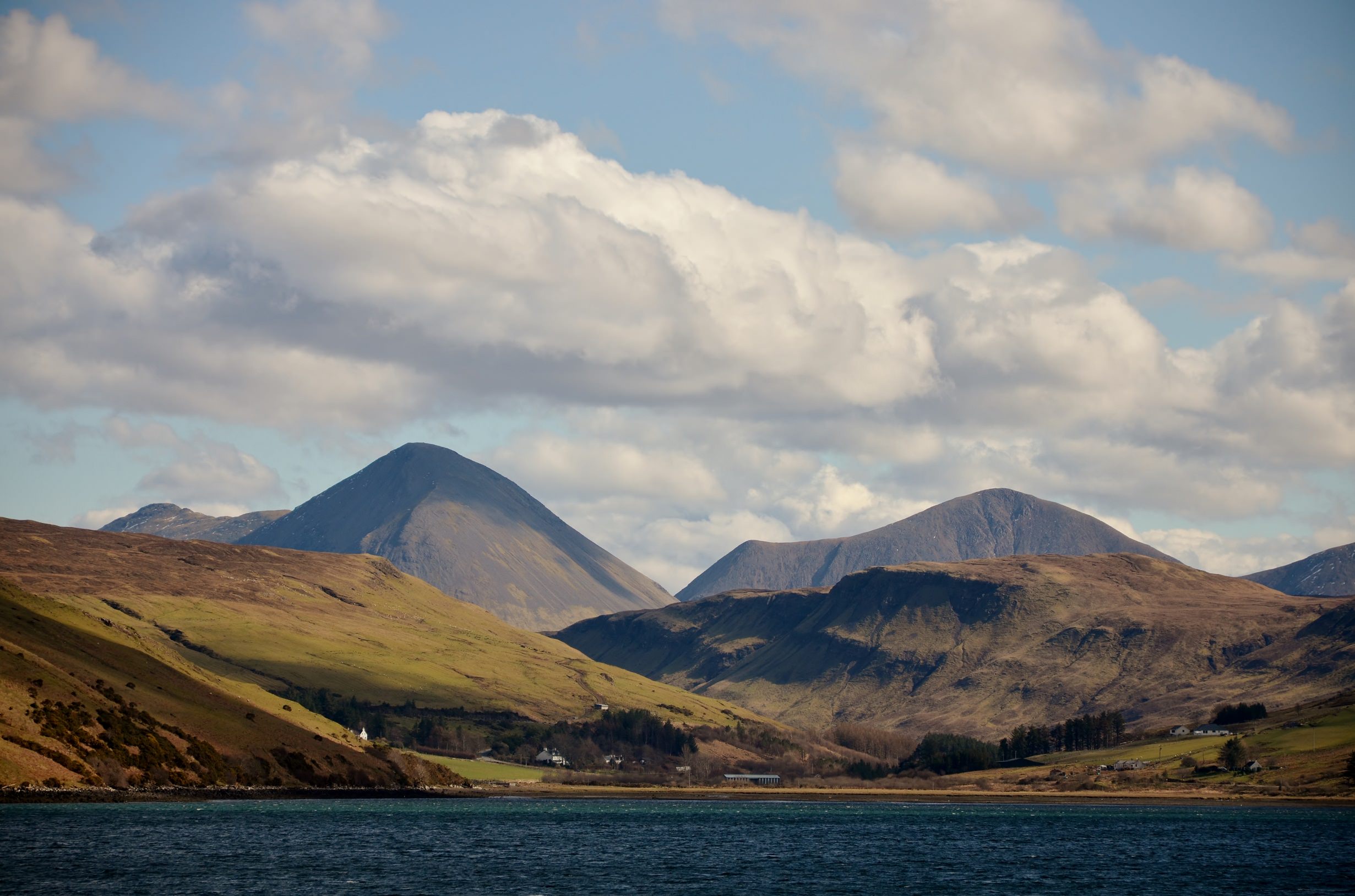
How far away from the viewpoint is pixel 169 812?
173125mm

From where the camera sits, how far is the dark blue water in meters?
112

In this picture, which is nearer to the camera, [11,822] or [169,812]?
[11,822]

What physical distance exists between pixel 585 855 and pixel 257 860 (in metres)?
37.4

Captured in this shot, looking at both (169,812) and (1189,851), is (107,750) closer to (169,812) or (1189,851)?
(169,812)

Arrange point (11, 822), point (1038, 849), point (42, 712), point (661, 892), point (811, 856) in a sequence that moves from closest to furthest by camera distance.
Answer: point (661, 892) < point (11, 822) < point (811, 856) < point (1038, 849) < point (42, 712)

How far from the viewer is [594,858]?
143500 mm

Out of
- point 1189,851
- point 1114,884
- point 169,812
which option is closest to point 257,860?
point 169,812

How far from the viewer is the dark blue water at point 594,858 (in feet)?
368

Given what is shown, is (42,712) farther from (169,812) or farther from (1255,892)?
(1255,892)

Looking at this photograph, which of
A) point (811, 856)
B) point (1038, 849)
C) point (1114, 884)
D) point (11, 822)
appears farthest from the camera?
point (1038, 849)

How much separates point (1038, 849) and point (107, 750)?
128869 mm

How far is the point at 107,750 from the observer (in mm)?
185000

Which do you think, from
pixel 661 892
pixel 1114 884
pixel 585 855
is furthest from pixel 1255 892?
pixel 585 855

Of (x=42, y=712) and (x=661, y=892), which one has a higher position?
(x=42, y=712)
